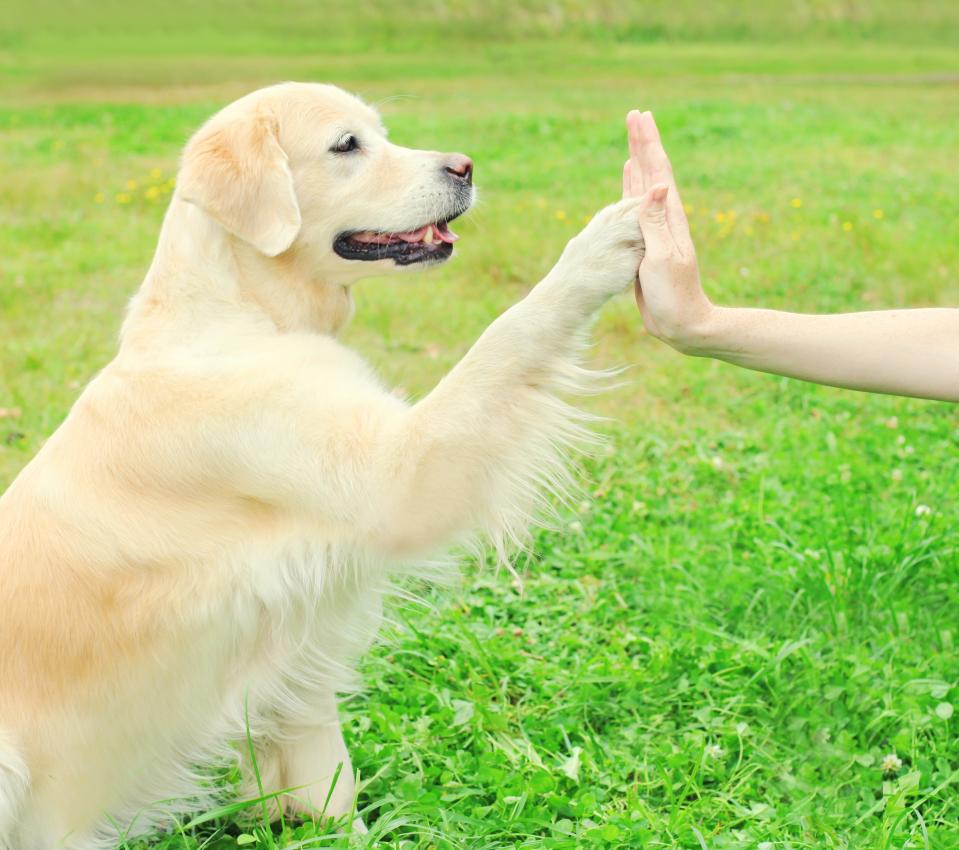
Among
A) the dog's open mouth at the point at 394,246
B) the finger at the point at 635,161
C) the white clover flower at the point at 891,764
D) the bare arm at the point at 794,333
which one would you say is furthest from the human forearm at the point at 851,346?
the white clover flower at the point at 891,764

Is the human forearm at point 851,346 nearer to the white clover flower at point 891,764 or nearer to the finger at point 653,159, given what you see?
the finger at point 653,159

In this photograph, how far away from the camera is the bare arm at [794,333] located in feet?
8.20

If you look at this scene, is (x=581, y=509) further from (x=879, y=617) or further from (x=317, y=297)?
(x=317, y=297)

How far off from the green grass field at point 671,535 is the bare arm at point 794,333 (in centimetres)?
96

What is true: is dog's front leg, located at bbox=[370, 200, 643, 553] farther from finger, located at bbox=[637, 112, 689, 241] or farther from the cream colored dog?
finger, located at bbox=[637, 112, 689, 241]

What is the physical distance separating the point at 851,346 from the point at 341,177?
1.34 m

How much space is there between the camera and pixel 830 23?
2523cm

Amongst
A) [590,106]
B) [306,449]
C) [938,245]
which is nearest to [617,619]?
[306,449]

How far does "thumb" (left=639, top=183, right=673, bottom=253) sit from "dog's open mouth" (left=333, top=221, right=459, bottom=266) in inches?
23.3

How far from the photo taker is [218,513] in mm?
2498

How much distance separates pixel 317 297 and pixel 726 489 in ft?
7.05

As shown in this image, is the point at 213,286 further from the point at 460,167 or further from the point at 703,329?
the point at 703,329

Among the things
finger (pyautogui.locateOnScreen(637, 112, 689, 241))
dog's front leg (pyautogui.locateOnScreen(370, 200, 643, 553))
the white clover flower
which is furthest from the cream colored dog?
the white clover flower

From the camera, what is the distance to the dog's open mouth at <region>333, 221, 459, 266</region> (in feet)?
9.64
